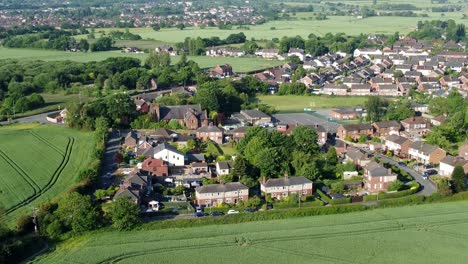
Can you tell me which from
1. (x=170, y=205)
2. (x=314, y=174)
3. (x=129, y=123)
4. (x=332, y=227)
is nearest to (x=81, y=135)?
(x=129, y=123)

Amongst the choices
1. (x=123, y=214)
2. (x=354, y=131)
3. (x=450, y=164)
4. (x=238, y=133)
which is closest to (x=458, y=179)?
(x=450, y=164)

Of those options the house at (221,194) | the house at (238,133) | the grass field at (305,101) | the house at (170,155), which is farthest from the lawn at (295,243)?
the grass field at (305,101)

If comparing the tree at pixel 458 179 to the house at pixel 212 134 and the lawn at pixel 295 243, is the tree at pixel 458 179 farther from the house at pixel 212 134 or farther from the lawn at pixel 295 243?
the house at pixel 212 134

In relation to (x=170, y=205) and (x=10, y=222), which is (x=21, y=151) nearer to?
(x=10, y=222)

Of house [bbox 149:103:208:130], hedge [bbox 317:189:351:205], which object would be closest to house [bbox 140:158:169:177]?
hedge [bbox 317:189:351:205]

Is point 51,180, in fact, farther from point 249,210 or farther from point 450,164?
point 450,164
